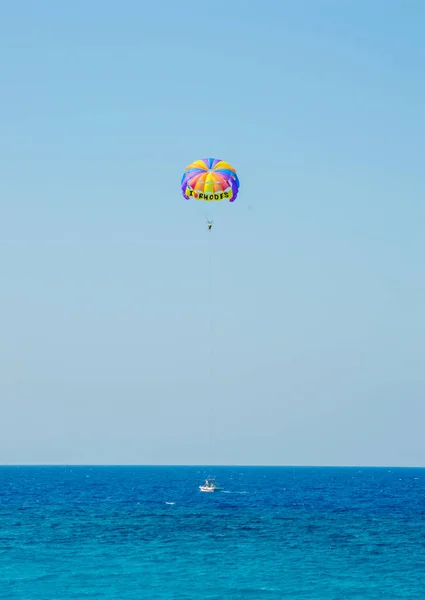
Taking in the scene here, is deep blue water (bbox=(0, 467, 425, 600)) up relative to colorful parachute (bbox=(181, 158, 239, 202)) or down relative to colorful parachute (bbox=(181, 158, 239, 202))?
down

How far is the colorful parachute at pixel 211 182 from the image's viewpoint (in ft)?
210

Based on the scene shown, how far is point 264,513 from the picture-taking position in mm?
104625

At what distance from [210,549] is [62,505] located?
53.0m

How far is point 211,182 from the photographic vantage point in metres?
64.0

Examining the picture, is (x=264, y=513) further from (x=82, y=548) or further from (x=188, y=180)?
(x=188, y=180)

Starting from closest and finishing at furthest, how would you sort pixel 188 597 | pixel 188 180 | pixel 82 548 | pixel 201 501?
pixel 188 597 → pixel 188 180 → pixel 82 548 → pixel 201 501

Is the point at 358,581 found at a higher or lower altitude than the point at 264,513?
lower

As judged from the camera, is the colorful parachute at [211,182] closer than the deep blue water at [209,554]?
No

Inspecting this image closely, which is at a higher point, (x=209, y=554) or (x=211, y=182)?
(x=211, y=182)

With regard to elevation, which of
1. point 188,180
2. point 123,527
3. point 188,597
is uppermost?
point 188,180

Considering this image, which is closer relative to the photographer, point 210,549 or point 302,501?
point 210,549

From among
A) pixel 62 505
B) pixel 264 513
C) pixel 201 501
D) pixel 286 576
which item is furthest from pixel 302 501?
pixel 286 576

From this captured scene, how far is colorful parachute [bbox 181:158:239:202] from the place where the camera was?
63.9m

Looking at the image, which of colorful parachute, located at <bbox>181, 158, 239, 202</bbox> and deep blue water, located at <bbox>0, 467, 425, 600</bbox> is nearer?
deep blue water, located at <bbox>0, 467, 425, 600</bbox>
